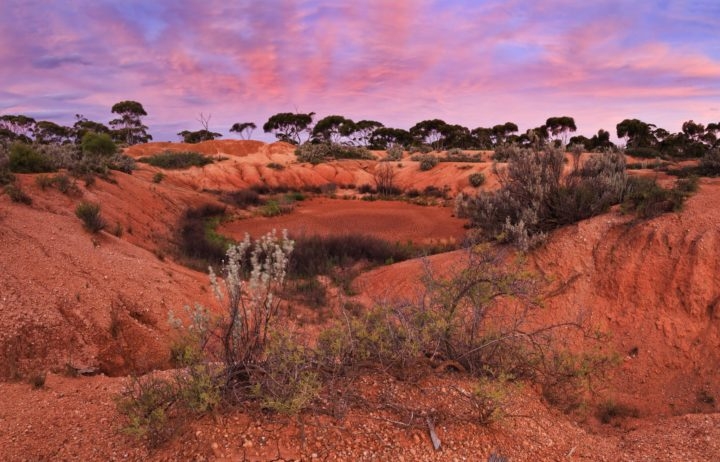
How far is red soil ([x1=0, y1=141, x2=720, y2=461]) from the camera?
316cm

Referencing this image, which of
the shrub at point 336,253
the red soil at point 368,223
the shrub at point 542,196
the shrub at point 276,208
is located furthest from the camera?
the shrub at point 276,208

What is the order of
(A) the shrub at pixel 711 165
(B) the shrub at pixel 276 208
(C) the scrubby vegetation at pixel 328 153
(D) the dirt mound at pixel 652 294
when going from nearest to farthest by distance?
(D) the dirt mound at pixel 652 294, (A) the shrub at pixel 711 165, (B) the shrub at pixel 276 208, (C) the scrubby vegetation at pixel 328 153

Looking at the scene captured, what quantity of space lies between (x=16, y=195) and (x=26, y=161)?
4.95 metres

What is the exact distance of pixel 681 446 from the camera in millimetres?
3807

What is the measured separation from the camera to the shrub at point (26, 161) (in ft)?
43.2

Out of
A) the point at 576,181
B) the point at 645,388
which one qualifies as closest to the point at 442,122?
the point at 576,181

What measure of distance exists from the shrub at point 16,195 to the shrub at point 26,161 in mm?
4050

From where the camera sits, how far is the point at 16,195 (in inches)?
376

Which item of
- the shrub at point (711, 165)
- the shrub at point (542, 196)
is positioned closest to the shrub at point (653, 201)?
the shrub at point (542, 196)

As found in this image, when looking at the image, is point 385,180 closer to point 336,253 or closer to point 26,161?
point 336,253

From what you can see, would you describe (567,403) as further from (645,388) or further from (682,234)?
(682,234)

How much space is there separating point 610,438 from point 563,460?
43.7 inches

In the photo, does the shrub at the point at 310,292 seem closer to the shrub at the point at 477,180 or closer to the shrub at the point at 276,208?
the shrub at the point at 276,208

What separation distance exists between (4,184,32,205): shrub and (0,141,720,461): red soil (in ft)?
0.80
